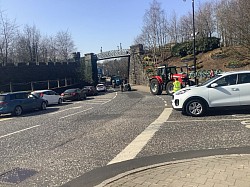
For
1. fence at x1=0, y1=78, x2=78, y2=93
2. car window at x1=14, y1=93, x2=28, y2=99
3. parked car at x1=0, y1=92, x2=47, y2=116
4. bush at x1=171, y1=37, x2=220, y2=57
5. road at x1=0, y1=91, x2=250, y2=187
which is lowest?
road at x1=0, y1=91, x2=250, y2=187

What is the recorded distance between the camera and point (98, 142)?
26.9 ft

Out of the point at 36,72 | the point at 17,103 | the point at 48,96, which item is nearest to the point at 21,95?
the point at 17,103

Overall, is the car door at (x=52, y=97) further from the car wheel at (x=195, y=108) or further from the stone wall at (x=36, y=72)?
the car wheel at (x=195, y=108)

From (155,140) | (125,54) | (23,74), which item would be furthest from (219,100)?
(125,54)

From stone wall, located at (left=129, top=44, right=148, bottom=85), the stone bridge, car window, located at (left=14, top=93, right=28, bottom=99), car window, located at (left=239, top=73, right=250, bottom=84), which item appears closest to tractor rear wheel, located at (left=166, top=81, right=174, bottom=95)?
car window, located at (left=14, top=93, right=28, bottom=99)

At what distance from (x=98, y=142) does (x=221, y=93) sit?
5.38 m

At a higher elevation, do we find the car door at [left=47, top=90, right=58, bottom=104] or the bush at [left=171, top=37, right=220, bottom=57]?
the bush at [left=171, top=37, right=220, bottom=57]

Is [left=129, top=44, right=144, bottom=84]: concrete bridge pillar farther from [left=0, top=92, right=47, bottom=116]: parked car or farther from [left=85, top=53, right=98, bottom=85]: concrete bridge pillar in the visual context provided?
[left=0, top=92, right=47, bottom=116]: parked car

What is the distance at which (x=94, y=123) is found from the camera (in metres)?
11.7

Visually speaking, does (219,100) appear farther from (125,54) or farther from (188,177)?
(125,54)

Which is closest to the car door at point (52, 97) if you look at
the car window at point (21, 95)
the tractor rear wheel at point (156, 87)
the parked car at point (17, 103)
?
the parked car at point (17, 103)

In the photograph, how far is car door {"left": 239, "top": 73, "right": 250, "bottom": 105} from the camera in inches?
426

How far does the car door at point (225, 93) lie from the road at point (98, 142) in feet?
1.78

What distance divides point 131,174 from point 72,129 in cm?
577
